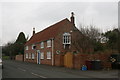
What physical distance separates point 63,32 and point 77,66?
12.5m

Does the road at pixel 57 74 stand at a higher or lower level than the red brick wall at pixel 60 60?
lower

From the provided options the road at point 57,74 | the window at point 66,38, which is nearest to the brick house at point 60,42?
the window at point 66,38

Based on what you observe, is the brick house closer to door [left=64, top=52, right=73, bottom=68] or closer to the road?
door [left=64, top=52, right=73, bottom=68]

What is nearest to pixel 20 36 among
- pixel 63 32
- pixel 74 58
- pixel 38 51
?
pixel 38 51

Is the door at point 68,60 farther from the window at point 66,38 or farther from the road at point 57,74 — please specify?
the window at point 66,38

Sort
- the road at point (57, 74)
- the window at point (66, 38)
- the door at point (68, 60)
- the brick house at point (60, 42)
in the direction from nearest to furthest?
the road at point (57, 74)
the door at point (68, 60)
the brick house at point (60, 42)
the window at point (66, 38)

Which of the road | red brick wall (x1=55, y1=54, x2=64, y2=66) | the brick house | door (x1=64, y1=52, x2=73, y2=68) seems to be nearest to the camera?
the road

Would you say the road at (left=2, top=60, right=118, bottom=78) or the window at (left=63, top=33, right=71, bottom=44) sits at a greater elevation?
the window at (left=63, top=33, right=71, bottom=44)

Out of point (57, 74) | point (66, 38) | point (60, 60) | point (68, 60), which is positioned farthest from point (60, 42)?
point (57, 74)

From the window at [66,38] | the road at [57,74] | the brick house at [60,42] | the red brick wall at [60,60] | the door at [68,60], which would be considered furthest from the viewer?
the window at [66,38]

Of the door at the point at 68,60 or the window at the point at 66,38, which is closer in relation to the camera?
the door at the point at 68,60

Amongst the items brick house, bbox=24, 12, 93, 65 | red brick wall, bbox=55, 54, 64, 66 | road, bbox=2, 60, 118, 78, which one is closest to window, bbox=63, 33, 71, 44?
brick house, bbox=24, 12, 93, 65

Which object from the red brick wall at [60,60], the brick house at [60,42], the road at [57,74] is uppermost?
the brick house at [60,42]

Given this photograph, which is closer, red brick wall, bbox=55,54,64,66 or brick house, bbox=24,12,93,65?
red brick wall, bbox=55,54,64,66
